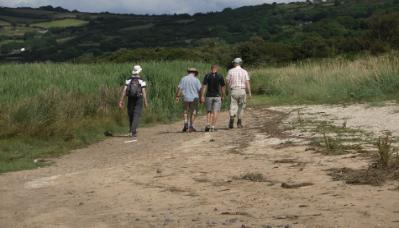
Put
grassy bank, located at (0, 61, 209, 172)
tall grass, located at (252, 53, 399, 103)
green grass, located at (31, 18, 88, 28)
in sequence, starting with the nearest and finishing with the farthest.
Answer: grassy bank, located at (0, 61, 209, 172)
tall grass, located at (252, 53, 399, 103)
green grass, located at (31, 18, 88, 28)

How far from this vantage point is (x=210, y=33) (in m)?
89.1

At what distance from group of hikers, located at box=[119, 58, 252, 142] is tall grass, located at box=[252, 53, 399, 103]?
5.70 m

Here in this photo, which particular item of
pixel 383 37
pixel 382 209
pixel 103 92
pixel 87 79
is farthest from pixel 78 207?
pixel 383 37

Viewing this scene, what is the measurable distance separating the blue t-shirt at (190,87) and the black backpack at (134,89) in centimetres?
112

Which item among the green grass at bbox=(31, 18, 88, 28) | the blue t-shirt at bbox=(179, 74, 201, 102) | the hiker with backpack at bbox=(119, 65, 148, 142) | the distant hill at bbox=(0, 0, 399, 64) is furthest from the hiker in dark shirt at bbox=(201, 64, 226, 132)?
the green grass at bbox=(31, 18, 88, 28)

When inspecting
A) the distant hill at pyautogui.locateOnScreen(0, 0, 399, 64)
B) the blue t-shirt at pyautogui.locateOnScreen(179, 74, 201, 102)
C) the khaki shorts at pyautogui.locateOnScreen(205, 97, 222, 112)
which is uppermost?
the blue t-shirt at pyautogui.locateOnScreen(179, 74, 201, 102)

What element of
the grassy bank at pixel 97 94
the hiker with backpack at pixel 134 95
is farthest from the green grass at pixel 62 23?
the hiker with backpack at pixel 134 95

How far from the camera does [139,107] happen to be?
16562 mm

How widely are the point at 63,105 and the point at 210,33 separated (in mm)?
72445

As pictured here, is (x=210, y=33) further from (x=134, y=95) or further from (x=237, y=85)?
(x=134, y=95)

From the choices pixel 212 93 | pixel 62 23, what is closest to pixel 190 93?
pixel 212 93

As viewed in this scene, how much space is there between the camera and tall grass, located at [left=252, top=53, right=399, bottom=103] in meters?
22.4

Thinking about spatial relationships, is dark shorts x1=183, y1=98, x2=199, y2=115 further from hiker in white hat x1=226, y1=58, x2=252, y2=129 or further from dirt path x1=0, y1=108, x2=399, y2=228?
dirt path x1=0, y1=108, x2=399, y2=228

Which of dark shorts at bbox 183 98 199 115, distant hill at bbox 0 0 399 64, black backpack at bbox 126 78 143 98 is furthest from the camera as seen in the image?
distant hill at bbox 0 0 399 64
